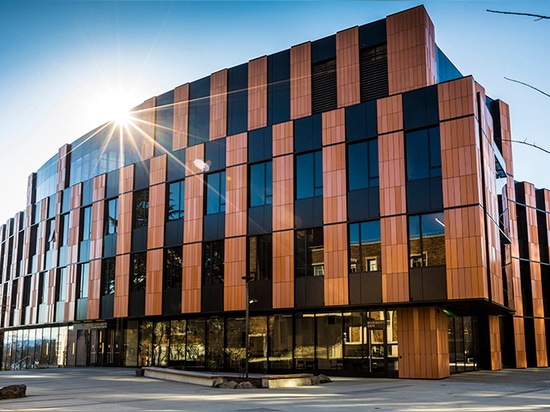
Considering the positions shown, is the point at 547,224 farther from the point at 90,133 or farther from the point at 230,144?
the point at 90,133

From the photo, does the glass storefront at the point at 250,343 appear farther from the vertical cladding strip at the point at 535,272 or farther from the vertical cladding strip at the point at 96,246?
the vertical cladding strip at the point at 535,272

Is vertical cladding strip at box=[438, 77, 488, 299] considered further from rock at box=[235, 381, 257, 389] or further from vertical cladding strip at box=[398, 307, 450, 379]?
rock at box=[235, 381, 257, 389]

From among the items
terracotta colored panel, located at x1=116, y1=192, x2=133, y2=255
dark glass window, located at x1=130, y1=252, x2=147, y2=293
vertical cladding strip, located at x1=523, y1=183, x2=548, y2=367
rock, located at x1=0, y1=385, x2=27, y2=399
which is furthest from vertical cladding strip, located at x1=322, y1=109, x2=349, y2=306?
vertical cladding strip, located at x1=523, y1=183, x2=548, y2=367

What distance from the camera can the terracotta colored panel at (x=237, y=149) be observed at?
33781 mm

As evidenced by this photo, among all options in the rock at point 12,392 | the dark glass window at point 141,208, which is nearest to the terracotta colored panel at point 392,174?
the rock at point 12,392

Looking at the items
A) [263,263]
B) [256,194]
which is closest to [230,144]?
[256,194]

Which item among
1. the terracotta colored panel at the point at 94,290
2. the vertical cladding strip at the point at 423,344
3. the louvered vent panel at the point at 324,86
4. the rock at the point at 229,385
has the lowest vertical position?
the rock at the point at 229,385

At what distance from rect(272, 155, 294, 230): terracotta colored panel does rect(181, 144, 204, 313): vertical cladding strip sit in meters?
Answer: 5.55

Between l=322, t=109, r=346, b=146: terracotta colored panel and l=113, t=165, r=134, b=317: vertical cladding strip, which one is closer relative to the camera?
l=322, t=109, r=346, b=146: terracotta colored panel

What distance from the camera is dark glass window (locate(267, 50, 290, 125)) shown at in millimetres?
32719

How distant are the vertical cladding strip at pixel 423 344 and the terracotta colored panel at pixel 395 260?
110 centimetres

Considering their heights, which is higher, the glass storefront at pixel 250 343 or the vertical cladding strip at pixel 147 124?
the vertical cladding strip at pixel 147 124

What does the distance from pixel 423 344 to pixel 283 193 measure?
407 inches

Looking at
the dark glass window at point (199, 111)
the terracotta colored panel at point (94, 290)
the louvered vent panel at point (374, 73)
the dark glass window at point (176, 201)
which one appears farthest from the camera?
the terracotta colored panel at point (94, 290)
